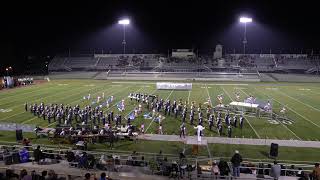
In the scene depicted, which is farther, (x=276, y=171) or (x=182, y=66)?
(x=182, y=66)

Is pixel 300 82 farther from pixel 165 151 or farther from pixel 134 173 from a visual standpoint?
pixel 134 173

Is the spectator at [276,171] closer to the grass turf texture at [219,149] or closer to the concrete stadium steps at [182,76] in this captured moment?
the grass turf texture at [219,149]

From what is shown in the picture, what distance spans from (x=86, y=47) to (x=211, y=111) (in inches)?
1720

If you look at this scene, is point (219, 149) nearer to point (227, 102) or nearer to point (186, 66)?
point (227, 102)

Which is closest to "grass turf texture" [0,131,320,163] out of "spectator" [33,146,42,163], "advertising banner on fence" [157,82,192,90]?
"spectator" [33,146,42,163]

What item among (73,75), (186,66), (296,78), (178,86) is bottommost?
(178,86)

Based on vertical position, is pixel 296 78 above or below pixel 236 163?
above

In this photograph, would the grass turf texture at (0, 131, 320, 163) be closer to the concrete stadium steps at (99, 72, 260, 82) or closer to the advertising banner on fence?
the advertising banner on fence

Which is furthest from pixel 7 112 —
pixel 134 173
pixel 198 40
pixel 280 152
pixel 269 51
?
pixel 269 51

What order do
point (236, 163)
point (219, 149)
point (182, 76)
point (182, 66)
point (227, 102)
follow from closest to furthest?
1. point (236, 163)
2. point (219, 149)
3. point (227, 102)
4. point (182, 76)
5. point (182, 66)

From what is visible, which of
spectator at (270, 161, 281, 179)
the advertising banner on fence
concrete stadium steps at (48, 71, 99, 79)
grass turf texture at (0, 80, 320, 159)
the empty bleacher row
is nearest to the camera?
spectator at (270, 161, 281, 179)

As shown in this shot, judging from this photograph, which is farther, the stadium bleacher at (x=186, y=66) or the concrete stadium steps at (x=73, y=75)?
the concrete stadium steps at (x=73, y=75)

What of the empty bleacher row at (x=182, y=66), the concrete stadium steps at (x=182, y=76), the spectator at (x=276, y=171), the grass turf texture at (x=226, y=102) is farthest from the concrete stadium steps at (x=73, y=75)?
the spectator at (x=276, y=171)

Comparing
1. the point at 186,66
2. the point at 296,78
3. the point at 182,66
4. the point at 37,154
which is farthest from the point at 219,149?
the point at 182,66
